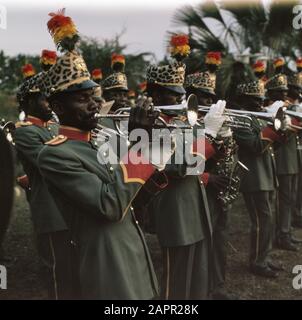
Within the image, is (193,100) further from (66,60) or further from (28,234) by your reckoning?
(28,234)

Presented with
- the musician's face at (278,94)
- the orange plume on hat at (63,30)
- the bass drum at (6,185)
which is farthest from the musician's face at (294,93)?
the bass drum at (6,185)

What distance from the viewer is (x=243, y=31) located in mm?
9391

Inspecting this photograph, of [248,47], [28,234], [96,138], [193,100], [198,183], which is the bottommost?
[28,234]

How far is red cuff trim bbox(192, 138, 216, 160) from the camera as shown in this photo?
12.8 feet

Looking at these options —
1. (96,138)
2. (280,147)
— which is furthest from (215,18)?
(96,138)

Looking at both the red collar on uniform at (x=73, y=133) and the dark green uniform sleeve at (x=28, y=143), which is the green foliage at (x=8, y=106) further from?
the red collar on uniform at (x=73, y=133)

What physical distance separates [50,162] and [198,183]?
1.80 meters

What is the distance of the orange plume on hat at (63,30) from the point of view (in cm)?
268

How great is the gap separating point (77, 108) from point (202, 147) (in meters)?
1.53

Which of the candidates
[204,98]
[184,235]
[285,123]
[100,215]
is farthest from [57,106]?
[285,123]

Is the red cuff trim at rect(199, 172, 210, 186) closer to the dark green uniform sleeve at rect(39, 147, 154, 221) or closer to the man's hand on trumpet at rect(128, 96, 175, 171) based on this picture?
the man's hand on trumpet at rect(128, 96, 175, 171)

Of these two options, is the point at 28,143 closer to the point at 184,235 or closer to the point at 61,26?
the point at 184,235

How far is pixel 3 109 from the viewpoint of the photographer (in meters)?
10.9

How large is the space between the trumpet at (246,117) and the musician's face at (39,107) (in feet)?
4.45
